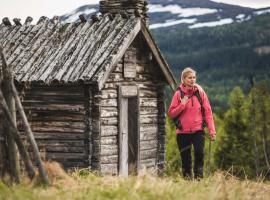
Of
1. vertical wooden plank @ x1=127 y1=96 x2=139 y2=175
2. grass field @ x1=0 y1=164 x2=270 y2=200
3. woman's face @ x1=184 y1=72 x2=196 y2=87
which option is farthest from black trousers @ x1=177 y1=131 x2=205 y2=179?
vertical wooden plank @ x1=127 y1=96 x2=139 y2=175

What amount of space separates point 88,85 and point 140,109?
2425mm

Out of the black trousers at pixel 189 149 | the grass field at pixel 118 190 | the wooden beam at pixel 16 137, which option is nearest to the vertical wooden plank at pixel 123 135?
the black trousers at pixel 189 149

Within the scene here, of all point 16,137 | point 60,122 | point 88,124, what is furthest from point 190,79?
point 60,122

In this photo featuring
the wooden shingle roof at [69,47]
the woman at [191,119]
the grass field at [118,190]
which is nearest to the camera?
the grass field at [118,190]

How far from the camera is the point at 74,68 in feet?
47.0

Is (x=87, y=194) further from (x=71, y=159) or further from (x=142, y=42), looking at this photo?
(x=142, y=42)

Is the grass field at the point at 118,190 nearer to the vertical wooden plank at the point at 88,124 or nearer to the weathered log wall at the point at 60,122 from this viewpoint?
the vertical wooden plank at the point at 88,124

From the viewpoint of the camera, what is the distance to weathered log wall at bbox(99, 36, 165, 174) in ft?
48.4

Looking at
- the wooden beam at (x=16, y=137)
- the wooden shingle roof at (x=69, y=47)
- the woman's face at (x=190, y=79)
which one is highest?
the wooden shingle roof at (x=69, y=47)

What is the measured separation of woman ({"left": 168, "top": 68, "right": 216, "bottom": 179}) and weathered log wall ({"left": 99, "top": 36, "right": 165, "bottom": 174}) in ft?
13.6

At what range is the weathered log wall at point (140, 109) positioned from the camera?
1477 cm

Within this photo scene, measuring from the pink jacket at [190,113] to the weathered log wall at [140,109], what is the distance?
13.6ft

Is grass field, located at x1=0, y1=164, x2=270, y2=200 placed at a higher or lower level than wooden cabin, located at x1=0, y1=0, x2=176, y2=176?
lower

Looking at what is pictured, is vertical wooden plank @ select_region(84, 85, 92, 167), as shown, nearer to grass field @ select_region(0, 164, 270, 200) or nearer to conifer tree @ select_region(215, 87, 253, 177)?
grass field @ select_region(0, 164, 270, 200)
